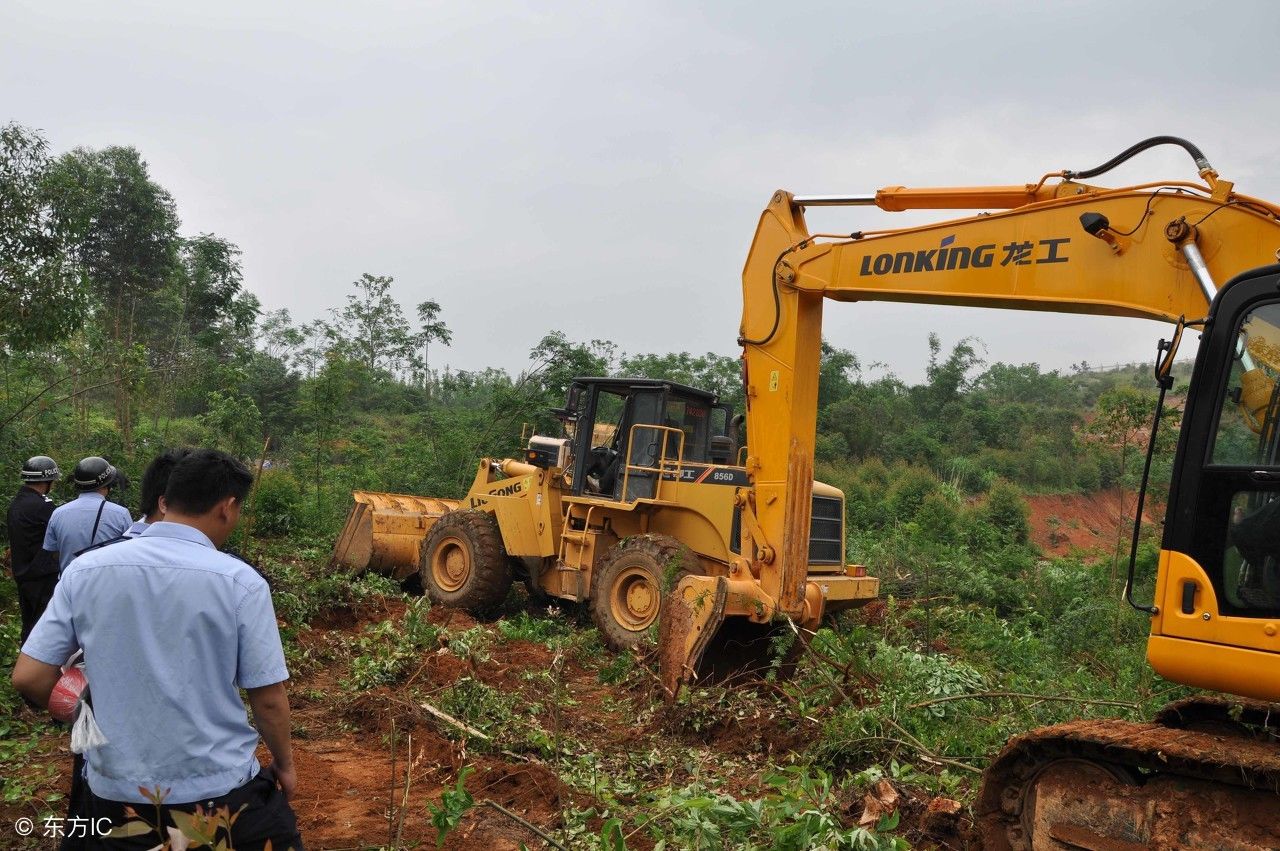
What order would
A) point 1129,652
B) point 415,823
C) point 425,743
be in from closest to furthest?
point 415,823, point 425,743, point 1129,652

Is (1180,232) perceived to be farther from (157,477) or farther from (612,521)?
(612,521)

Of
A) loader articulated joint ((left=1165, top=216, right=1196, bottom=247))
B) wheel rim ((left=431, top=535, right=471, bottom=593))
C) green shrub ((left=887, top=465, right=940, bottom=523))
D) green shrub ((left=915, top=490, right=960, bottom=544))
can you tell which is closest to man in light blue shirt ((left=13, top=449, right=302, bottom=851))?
loader articulated joint ((left=1165, top=216, right=1196, bottom=247))

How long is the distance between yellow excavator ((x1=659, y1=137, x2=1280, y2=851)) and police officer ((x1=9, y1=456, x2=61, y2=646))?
558cm

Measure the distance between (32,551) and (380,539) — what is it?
607cm

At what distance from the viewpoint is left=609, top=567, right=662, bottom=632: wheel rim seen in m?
9.12

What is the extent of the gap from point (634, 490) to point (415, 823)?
562 centimetres

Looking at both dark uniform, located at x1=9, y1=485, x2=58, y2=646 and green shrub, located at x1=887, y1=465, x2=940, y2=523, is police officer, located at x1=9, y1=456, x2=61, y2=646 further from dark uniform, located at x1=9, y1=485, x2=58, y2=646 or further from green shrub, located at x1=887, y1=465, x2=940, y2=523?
green shrub, located at x1=887, y1=465, x2=940, y2=523

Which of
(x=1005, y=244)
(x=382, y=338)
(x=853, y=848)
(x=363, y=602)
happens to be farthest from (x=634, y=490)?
(x=382, y=338)

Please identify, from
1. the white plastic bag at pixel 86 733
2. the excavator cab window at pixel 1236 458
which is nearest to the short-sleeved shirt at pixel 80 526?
Answer: the white plastic bag at pixel 86 733

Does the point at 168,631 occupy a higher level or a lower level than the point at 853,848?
higher

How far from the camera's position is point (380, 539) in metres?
12.2

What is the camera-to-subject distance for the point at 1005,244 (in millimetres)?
5766

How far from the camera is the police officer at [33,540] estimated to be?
611cm

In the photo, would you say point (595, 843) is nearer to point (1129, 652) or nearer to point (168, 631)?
point (168, 631)
